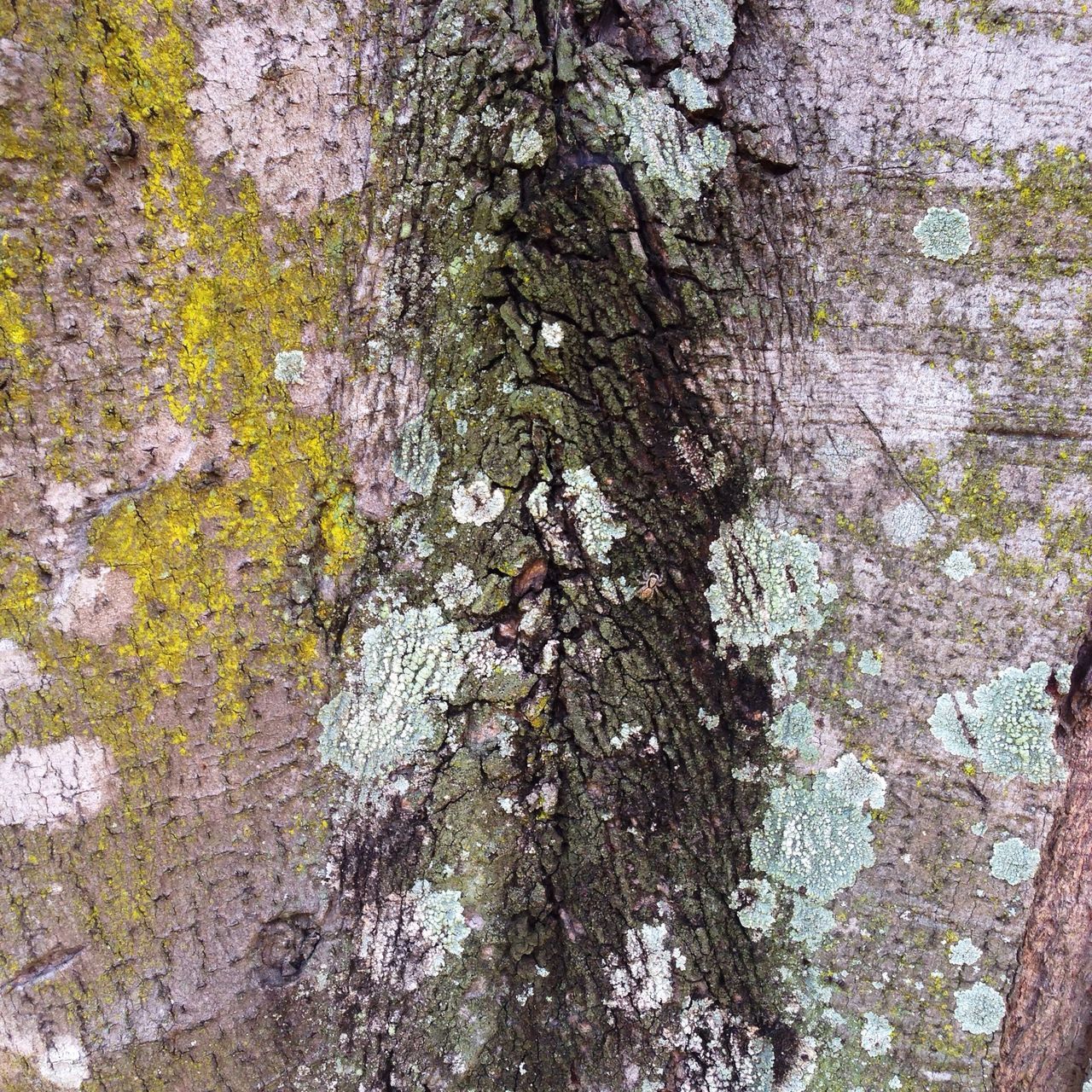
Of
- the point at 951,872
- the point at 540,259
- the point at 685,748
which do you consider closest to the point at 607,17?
the point at 540,259

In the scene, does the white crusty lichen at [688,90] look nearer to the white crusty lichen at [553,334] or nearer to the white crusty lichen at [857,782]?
→ the white crusty lichen at [553,334]

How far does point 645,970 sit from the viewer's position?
3.98 feet

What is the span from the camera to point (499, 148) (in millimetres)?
1099

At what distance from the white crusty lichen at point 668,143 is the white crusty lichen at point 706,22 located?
0.09 m

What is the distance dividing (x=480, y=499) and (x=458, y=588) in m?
0.14

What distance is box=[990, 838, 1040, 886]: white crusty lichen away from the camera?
1.16m

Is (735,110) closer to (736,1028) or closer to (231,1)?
(231,1)

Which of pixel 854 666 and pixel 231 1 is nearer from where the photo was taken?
pixel 231 1

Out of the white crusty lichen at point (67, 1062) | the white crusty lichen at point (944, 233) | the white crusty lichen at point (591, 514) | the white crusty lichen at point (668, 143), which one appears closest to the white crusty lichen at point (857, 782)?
the white crusty lichen at point (591, 514)

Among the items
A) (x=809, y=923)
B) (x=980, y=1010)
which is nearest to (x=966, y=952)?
(x=980, y=1010)

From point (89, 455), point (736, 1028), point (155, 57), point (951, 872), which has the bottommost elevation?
point (736, 1028)

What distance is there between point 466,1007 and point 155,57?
4.75ft

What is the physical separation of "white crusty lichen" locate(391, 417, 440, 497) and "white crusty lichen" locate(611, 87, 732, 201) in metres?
0.49

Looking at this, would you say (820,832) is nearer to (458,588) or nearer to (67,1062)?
(458,588)
